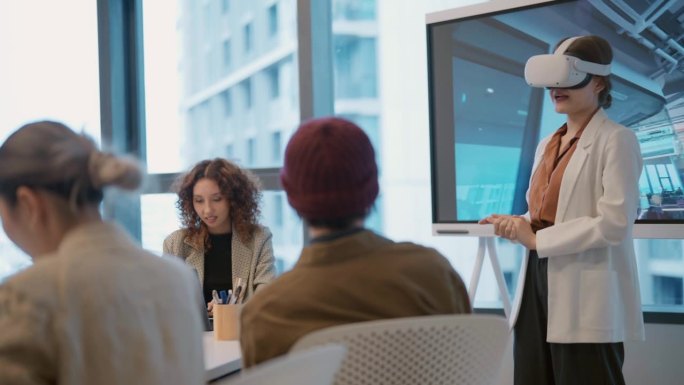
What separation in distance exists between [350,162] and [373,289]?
219mm

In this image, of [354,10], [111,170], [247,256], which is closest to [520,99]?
[354,10]

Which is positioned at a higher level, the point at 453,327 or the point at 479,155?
the point at 479,155

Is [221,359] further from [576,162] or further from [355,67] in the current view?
[355,67]

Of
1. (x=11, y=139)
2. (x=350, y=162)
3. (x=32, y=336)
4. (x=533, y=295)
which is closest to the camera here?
(x=32, y=336)

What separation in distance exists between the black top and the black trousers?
1.07 m

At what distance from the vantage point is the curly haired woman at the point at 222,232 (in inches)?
107

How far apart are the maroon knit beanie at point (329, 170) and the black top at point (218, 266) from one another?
59.9 inches

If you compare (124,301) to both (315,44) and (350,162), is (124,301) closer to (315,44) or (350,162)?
(350,162)

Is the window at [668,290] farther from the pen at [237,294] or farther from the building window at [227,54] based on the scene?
the building window at [227,54]

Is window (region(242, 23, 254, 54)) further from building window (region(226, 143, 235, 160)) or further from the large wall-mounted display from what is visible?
the large wall-mounted display

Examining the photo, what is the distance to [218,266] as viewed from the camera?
2.77 meters

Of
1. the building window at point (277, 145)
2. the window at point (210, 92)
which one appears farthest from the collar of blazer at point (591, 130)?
the building window at point (277, 145)

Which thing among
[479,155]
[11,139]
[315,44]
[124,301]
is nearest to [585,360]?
[479,155]

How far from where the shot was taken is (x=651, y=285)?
3164 mm
